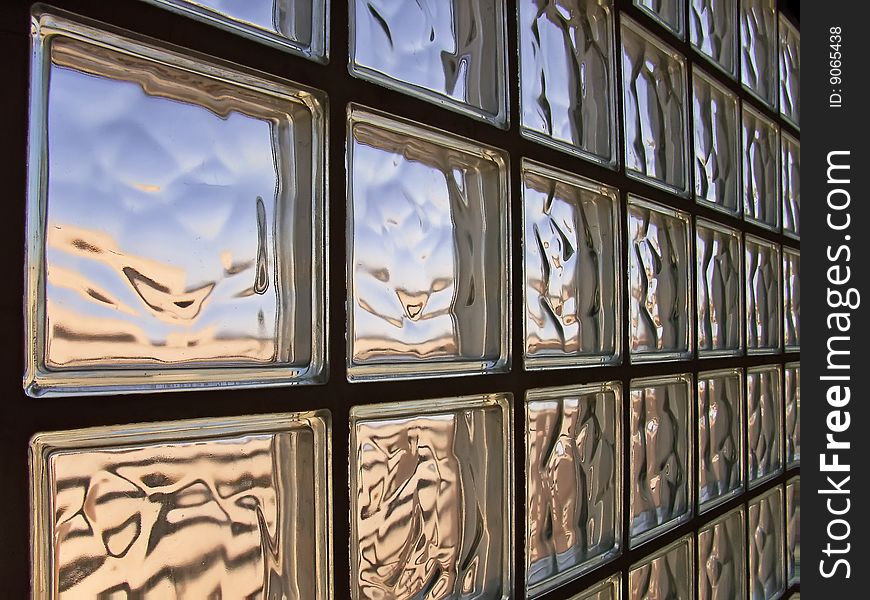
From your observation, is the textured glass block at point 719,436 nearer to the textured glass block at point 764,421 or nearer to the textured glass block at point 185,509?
the textured glass block at point 764,421

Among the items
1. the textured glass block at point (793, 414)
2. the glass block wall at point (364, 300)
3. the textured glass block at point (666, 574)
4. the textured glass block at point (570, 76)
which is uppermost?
the textured glass block at point (570, 76)

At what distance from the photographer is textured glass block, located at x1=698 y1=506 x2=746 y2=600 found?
49.9 inches

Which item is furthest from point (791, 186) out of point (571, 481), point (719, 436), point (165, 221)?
point (165, 221)

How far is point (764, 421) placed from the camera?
157 cm

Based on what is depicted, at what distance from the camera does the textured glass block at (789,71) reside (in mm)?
1695

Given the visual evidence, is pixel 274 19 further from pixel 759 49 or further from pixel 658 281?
pixel 759 49

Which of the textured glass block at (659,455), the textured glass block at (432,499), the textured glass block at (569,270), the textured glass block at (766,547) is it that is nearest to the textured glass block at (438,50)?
the textured glass block at (569,270)

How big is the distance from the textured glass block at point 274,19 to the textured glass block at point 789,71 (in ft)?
4.51

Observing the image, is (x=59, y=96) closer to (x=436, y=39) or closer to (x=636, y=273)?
(x=436, y=39)

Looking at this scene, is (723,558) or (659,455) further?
(723,558)

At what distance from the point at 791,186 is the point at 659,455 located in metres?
0.92

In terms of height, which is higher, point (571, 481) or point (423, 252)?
point (423, 252)

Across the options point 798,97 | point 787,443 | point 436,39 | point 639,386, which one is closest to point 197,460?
point 436,39

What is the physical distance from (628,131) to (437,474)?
60cm
